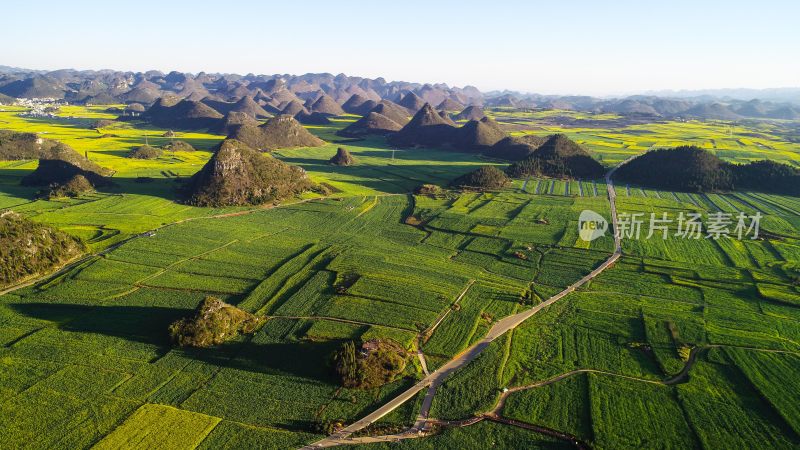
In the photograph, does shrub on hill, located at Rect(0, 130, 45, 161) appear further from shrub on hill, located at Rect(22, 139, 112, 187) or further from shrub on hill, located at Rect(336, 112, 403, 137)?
shrub on hill, located at Rect(336, 112, 403, 137)

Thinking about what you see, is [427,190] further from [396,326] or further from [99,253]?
[99,253]

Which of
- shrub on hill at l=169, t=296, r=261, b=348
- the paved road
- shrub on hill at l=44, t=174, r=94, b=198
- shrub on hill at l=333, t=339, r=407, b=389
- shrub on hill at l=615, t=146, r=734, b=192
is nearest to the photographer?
the paved road

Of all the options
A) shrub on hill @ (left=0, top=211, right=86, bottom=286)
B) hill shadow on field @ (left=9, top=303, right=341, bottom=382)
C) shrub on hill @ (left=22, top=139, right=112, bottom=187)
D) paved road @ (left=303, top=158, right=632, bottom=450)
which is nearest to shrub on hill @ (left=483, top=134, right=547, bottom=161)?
paved road @ (left=303, top=158, right=632, bottom=450)

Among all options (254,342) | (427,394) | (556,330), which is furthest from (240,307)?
(556,330)

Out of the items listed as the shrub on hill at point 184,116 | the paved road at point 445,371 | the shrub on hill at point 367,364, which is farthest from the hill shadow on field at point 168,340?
the shrub on hill at point 184,116

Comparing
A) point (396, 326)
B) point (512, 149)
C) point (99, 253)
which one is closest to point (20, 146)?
point (99, 253)

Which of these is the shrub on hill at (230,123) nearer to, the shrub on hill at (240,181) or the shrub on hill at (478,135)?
the shrub on hill at (478,135)
